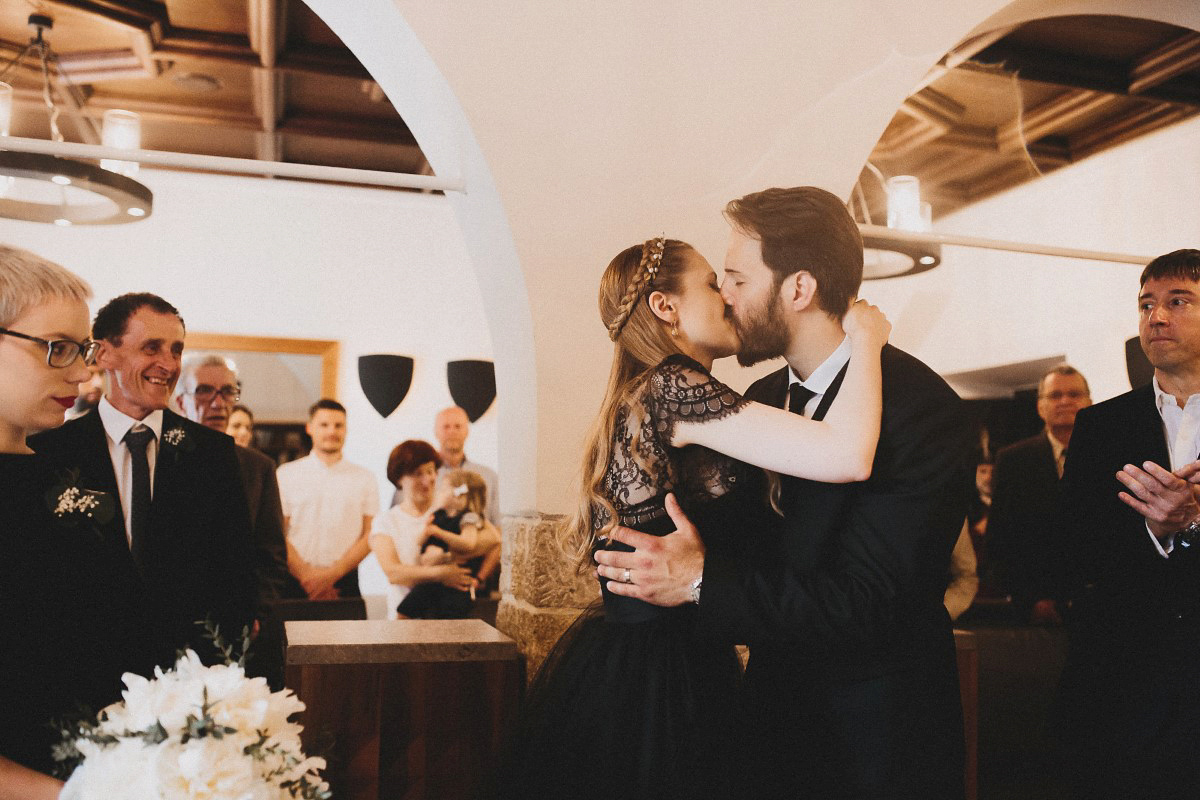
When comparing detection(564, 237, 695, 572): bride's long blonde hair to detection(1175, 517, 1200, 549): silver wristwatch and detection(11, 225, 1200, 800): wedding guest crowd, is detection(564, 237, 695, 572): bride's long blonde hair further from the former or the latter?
detection(1175, 517, 1200, 549): silver wristwatch

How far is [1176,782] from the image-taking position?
237cm

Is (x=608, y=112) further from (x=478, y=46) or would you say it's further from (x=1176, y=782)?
(x=1176, y=782)

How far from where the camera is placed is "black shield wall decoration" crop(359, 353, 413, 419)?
24.0ft

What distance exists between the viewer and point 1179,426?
265 cm

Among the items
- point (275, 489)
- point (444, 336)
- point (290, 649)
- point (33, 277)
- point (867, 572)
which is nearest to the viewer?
point (33, 277)

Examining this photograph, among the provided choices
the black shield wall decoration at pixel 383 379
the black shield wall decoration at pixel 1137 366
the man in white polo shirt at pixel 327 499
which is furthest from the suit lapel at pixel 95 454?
the black shield wall decoration at pixel 1137 366

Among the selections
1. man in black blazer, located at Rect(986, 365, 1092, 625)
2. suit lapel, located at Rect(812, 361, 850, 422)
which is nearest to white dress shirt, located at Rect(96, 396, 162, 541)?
suit lapel, located at Rect(812, 361, 850, 422)

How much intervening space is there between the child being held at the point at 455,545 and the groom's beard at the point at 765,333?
2.81m

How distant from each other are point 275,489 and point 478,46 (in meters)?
2.11

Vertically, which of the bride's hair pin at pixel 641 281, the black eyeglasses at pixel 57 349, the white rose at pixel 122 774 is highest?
the bride's hair pin at pixel 641 281

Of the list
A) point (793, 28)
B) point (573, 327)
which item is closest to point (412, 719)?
point (573, 327)

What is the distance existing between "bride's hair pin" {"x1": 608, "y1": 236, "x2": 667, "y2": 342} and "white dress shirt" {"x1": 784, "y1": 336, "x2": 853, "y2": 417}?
1.24ft

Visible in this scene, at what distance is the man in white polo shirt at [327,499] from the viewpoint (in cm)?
585

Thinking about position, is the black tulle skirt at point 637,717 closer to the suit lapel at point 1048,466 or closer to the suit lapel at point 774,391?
the suit lapel at point 774,391
